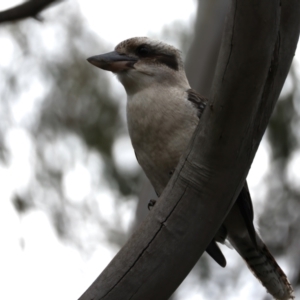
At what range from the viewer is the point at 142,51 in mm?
3549

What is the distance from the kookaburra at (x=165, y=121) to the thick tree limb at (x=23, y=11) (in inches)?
23.7

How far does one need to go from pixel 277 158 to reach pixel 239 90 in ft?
13.8

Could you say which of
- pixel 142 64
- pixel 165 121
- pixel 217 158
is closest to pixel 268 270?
pixel 165 121

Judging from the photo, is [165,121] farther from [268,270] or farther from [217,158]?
[268,270]

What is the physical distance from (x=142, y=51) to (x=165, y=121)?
0.54 metres

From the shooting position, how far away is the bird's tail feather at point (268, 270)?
3600mm

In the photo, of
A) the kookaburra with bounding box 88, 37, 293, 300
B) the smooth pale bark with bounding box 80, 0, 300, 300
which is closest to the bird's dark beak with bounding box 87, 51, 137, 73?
the kookaburra with bounding box 88, 37, 293, 300

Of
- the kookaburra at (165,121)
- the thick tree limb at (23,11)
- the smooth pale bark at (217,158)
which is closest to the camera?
the smooth pale bark at (217,158)

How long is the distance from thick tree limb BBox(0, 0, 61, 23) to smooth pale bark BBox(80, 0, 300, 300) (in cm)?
94

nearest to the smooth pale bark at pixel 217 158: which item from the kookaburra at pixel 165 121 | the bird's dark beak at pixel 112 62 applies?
the kookaburra at pixel 165 121

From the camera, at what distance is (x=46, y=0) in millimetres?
2809

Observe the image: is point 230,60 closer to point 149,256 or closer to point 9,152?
point 149,256

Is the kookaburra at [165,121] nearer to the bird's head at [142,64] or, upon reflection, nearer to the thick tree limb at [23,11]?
the bird's head at [142,64]

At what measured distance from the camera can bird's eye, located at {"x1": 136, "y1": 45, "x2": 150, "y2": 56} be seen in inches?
139
